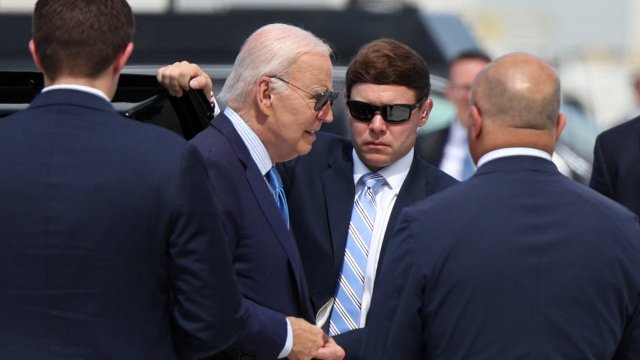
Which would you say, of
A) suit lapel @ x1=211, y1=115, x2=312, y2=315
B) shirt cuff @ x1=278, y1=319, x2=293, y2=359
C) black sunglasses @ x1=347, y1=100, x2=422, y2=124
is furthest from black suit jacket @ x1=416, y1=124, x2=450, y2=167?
shirt cuff @ x1=278, y1=319, x2=293, y2=359

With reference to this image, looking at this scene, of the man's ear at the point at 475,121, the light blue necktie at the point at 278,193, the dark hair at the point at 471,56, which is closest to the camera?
the man's ear at the point at 475,121

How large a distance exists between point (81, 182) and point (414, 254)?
79cm

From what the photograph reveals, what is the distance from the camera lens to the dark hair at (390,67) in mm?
4230

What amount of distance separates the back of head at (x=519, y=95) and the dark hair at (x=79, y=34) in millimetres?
867

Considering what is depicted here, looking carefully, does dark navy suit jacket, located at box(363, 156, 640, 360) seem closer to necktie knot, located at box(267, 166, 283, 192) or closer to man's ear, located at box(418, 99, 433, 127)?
necktie knot, located at box(267, 166, 283, 192)

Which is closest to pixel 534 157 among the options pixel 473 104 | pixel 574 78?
pixel 473 104

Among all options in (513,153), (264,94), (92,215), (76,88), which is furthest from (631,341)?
(76,88)

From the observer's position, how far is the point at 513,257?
3100mm

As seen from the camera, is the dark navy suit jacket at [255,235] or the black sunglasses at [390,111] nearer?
the dark navy suit jacket at [255,235]

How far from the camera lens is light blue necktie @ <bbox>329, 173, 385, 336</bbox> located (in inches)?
158

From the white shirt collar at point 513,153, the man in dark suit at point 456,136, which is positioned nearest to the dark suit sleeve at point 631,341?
the white shirt collar at point 513,153

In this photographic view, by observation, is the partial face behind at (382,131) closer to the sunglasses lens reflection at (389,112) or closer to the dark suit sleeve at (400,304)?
the sunglasses lens reflection at (389,112)

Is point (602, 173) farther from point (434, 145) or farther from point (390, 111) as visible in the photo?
point (434, 145)

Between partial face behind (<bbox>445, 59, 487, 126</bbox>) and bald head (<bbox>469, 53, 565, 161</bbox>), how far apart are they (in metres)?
3.73
